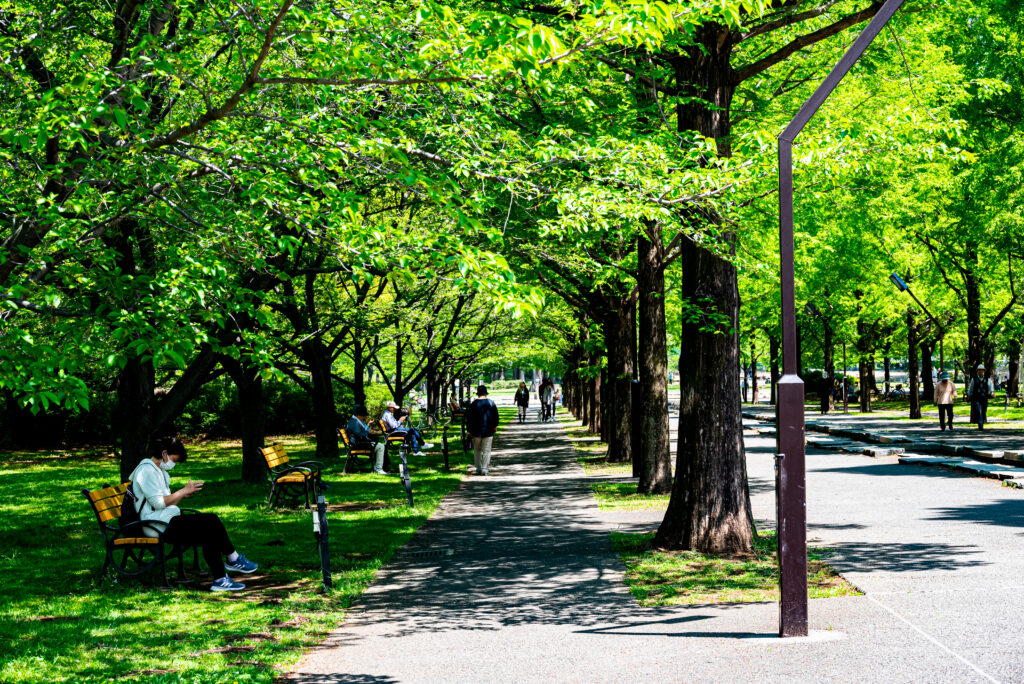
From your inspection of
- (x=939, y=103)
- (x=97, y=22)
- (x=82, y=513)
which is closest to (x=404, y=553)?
(x=97, y=22)

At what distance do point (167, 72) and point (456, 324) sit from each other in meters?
21.2

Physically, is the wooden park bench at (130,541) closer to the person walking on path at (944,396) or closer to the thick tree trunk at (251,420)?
the thick tree trunk at (251,420)

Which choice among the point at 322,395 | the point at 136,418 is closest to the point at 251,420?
the point at 322,395

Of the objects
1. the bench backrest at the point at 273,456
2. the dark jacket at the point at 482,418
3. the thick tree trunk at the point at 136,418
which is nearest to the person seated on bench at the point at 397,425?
the dark jacket at the point at 482,418

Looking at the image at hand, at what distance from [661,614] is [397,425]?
15.8m

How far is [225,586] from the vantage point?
9.28 meters

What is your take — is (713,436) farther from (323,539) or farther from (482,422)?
(482,422)

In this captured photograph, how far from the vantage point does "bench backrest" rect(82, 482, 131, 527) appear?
32.2ft

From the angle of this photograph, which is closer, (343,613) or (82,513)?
(343,613)

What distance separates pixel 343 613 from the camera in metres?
8.14

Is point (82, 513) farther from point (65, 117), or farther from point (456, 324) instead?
point (456, 324)

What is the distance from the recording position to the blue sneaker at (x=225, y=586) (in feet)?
30.4

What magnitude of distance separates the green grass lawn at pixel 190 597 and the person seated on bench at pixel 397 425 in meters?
3.98

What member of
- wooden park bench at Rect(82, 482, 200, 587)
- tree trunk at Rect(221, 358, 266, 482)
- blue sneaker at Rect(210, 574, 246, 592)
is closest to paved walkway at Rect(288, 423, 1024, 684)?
blue sneaker at Rect(210, 574, 246, 592)
